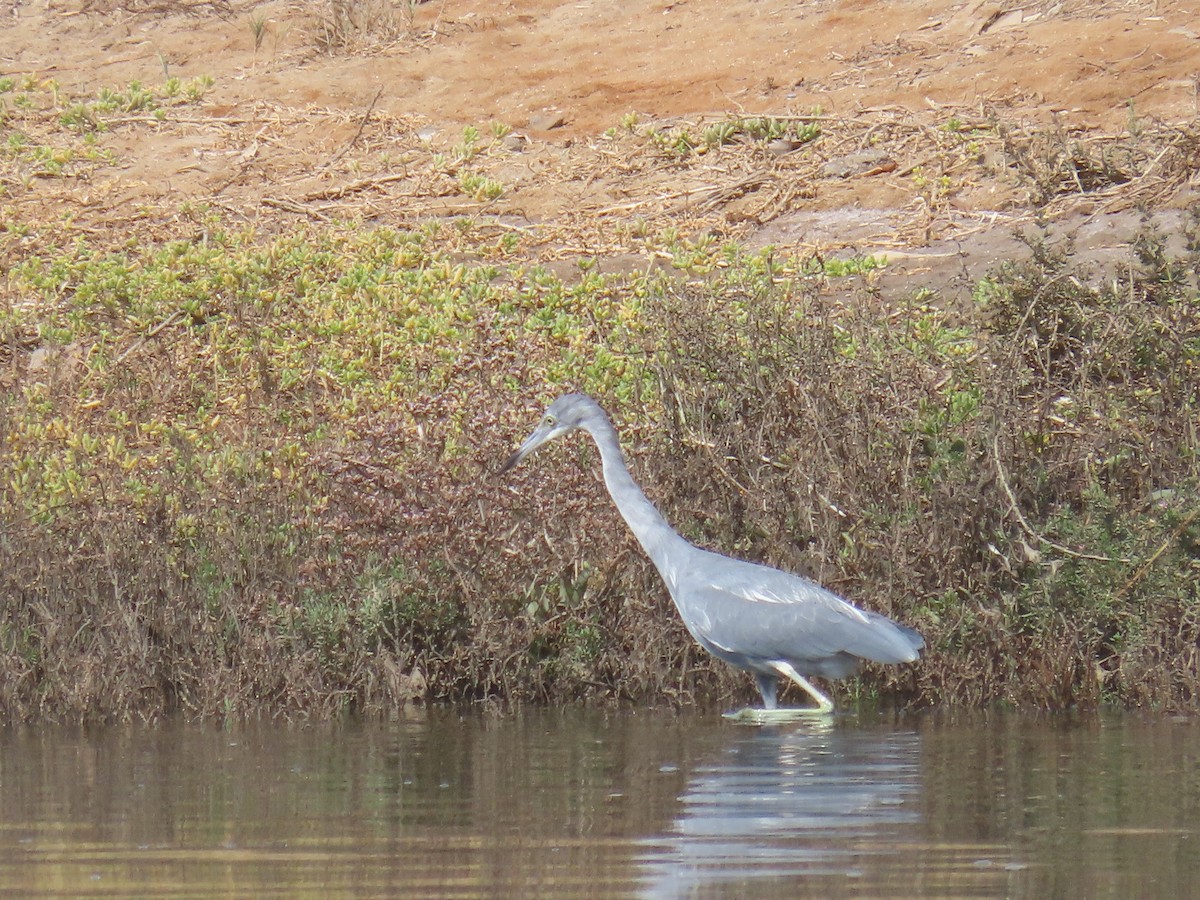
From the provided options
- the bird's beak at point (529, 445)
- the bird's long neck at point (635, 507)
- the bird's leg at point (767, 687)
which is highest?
the bird's beak at point (529, 445)

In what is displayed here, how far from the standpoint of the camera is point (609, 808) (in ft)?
21.6

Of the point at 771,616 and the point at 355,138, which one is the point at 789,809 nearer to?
the point at 771,616

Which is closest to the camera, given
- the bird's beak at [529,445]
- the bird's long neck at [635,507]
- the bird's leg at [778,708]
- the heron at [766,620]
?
the heron at [766,620]

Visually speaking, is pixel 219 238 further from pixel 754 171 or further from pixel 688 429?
pixel 688 429

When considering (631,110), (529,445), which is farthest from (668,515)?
(631,110)

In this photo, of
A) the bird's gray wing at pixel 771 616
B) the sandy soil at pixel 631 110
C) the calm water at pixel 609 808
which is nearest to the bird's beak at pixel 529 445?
the bird's gray wing at pixel 771 616

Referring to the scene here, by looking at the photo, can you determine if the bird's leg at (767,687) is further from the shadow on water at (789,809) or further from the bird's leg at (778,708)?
the shadow on water at (789,809)

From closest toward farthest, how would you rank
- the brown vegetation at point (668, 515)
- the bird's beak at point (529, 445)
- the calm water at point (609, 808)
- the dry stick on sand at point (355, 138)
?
the calm water at point (609, 808)
the brown vegetation at point (668, 515)
the bird's beak at point (529, 445)
the dry stick on sand at point (355, 138)

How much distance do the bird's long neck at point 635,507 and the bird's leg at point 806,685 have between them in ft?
1.95

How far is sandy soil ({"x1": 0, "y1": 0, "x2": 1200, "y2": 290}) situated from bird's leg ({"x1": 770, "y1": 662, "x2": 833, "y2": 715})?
189 inches

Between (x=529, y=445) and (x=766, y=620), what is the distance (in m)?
1.40

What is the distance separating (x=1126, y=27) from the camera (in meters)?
16.3

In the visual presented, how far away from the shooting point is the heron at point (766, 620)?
841 centimetres

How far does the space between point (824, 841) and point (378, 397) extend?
621cm
